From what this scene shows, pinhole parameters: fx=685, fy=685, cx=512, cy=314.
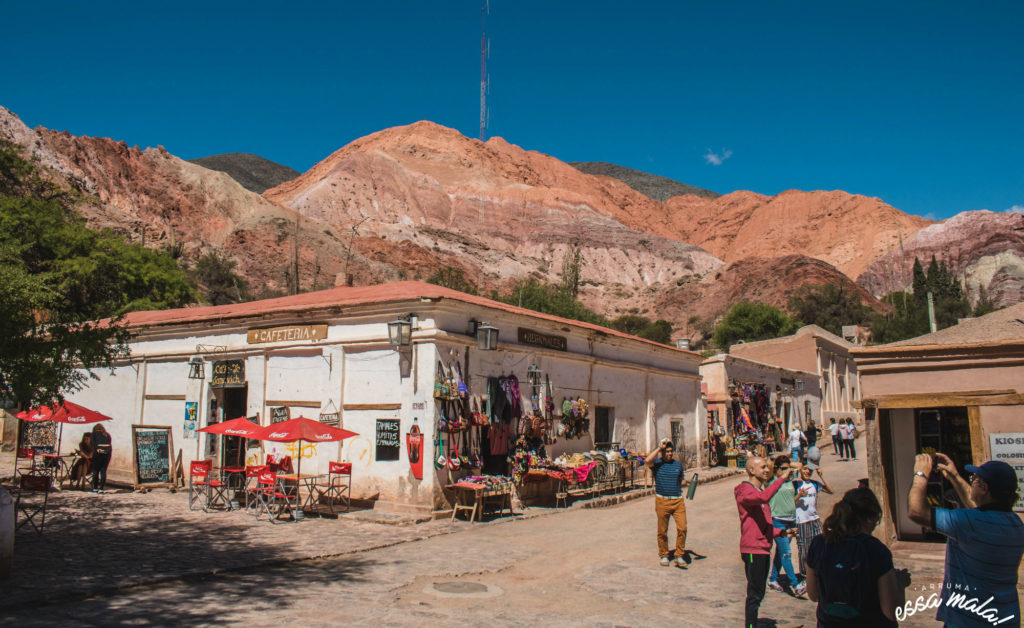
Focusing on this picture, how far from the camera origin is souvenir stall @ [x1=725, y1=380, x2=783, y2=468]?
2508 cm

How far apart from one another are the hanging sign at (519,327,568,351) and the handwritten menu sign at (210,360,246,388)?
6.61 m

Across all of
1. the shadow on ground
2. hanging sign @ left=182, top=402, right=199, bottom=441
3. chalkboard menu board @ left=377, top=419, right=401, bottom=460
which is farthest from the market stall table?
hanging sign @ left=182, top=402, right=199, bottom=441

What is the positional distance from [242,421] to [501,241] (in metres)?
89.4

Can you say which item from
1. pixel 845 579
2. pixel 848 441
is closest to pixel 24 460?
pixel 845 579

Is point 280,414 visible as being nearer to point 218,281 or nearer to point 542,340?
point 542,340

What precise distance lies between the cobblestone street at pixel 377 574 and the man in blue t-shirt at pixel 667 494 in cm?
35

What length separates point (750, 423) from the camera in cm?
2744

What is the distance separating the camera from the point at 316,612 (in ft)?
22.1

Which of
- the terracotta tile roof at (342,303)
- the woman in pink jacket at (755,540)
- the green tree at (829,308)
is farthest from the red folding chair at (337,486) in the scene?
the green tree at (829,308)

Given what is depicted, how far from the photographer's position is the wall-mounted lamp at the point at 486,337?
45.4 ft

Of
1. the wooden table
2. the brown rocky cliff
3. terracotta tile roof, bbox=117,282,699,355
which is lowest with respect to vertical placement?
the wooden table

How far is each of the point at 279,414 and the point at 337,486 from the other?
2685mm

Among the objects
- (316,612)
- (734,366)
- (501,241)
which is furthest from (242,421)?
(501,241)

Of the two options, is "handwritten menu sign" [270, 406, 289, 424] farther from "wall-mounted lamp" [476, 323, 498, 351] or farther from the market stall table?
"wall-mounted lamp" [476, 323, 498, 351]
